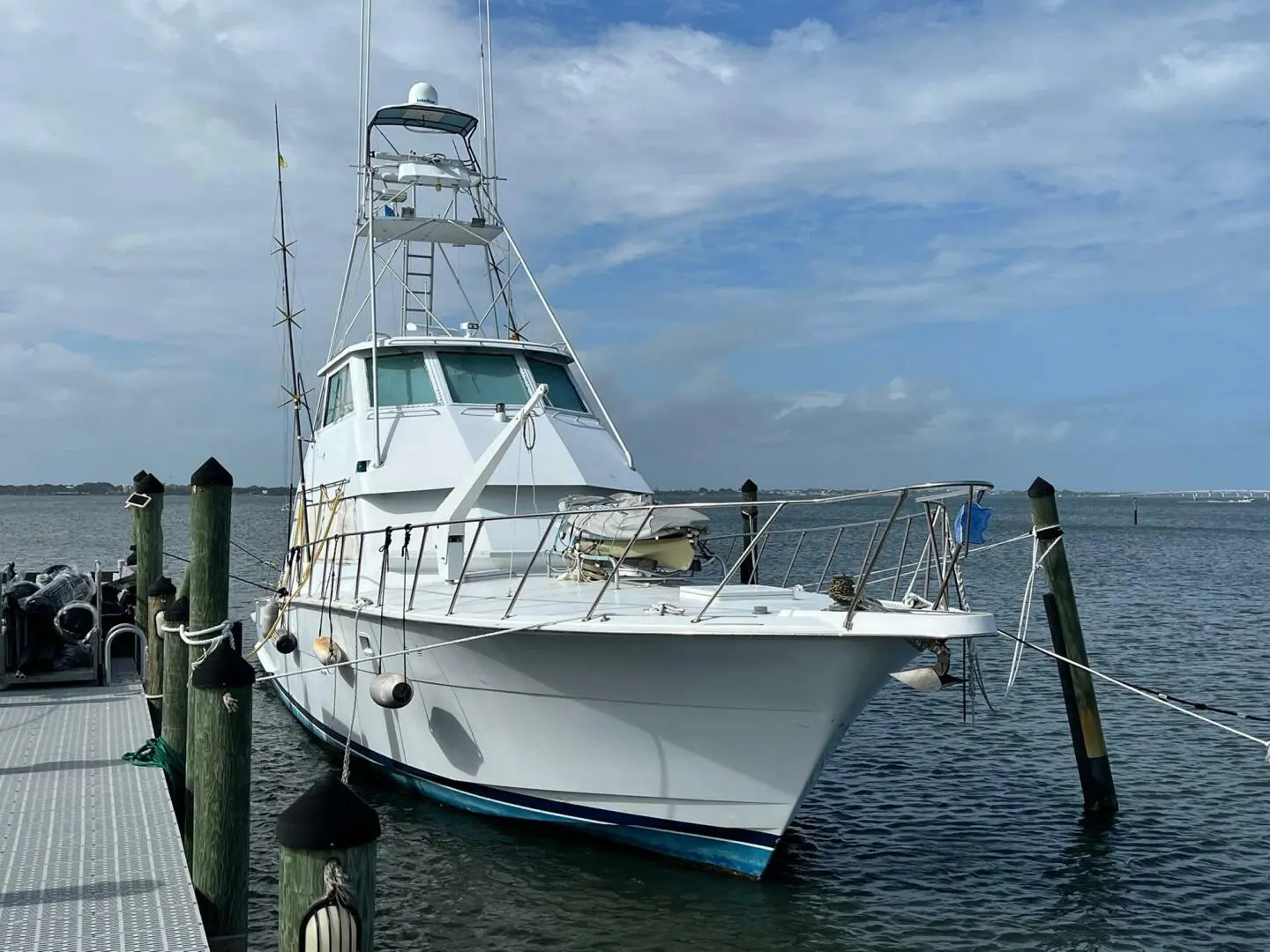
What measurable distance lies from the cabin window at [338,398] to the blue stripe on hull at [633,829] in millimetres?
4619

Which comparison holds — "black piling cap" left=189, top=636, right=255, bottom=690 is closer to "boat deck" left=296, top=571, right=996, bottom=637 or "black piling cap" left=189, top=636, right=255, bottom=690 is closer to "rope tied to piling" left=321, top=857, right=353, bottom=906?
"boat deck" left=296, top=571, right=996, bottom=637

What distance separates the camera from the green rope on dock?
27.9 ft

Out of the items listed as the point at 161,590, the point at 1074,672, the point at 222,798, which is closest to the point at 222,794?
the point at 222,798

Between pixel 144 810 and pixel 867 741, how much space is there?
836 centimetres

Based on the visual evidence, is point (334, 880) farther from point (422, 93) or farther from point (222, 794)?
point (422, 93)

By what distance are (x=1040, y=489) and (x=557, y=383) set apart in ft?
17.7

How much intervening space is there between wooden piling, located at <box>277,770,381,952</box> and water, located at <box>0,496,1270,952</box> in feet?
10.8

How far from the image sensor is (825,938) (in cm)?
755

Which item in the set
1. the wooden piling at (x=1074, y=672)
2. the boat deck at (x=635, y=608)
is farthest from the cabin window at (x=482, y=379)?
the wooden piling at (x=1074, y=672)

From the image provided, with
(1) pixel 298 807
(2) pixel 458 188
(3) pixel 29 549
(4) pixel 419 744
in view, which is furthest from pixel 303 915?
(3) pixel 29 549

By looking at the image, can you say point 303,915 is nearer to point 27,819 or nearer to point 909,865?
point 27,819

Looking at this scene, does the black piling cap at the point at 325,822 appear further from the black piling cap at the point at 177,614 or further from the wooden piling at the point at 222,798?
the black piling cap at the point at 177,614

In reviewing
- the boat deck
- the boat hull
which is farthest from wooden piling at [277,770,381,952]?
the boat hull

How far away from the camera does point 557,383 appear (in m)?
12.5
